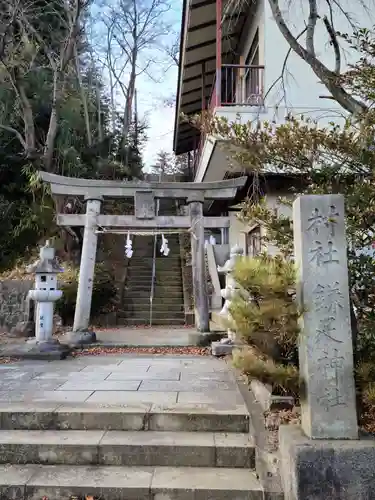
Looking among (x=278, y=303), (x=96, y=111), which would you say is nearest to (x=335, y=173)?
(x=278, y=303)

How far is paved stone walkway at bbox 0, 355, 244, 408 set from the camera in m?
4.80

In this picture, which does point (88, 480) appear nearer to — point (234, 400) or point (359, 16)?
point (234, 400)

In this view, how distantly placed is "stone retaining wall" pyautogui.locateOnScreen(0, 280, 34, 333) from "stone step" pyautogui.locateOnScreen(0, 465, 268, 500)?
8.08 metres

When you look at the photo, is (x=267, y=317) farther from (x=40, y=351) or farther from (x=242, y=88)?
Answer: (x=242, y=88)

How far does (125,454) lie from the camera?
3830 mm

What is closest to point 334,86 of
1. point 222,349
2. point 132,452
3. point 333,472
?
point 333,472

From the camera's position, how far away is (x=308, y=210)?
3.47 m

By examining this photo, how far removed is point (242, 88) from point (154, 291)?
7.33 m

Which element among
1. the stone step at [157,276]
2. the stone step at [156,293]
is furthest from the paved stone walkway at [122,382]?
the stone step at [157,276]

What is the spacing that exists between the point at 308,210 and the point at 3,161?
1611 centimetres

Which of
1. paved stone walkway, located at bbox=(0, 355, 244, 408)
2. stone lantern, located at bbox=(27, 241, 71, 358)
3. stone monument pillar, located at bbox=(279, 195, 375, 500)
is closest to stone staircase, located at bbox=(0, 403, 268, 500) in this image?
paved stone walkway, located at bbox=(0, 355, 244, 408)

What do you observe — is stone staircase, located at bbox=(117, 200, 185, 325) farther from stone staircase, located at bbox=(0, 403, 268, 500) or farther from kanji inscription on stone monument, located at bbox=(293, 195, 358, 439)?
kanji inscription on stone monument, located at bbox=(293, 195, 358, 439)

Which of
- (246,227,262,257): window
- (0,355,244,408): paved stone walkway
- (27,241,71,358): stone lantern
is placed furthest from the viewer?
(246,227,262,257): window

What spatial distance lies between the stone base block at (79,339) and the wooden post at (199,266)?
7.73 ft
